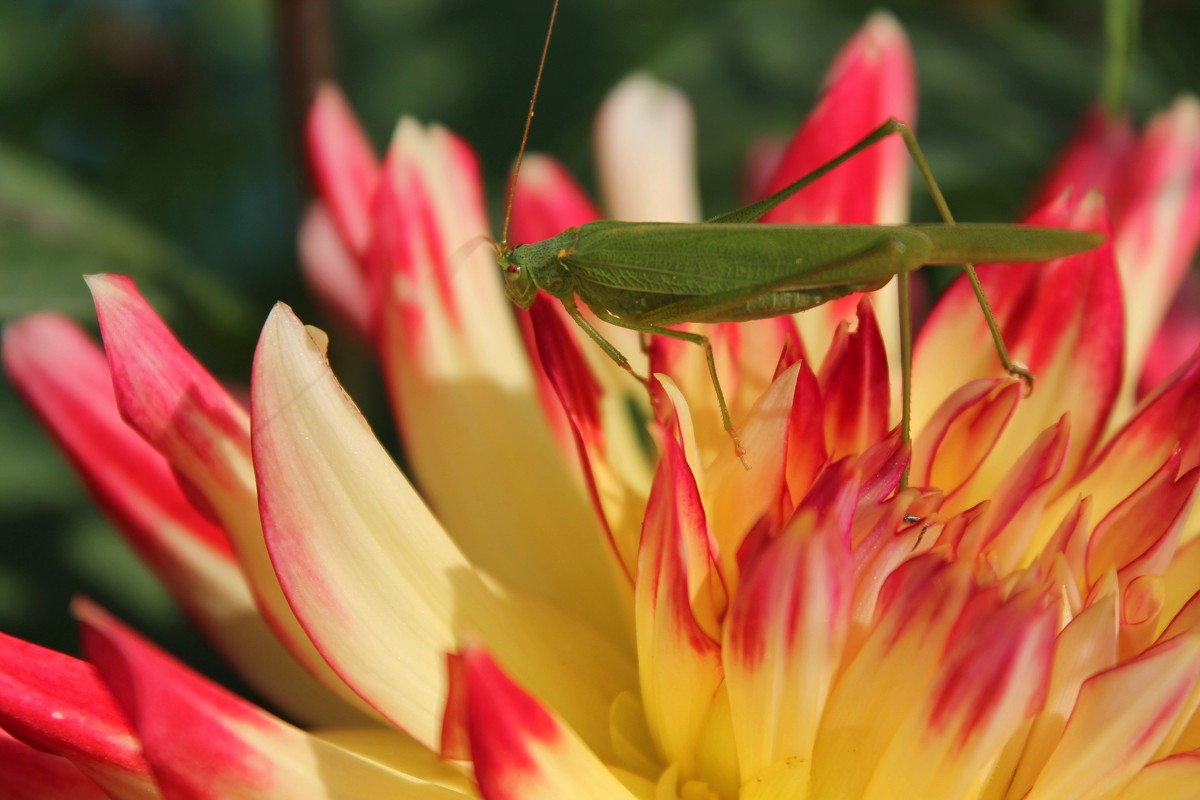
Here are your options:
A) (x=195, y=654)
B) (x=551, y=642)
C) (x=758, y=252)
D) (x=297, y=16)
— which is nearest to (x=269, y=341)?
(x=551, y=642)

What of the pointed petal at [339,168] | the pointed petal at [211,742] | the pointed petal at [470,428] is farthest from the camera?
the pointed petal at [339,168]

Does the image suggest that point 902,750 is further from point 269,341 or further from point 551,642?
point 269,341

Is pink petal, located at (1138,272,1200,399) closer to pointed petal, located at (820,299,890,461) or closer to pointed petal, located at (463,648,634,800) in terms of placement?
pointed petal, located at (820,299,890,461)

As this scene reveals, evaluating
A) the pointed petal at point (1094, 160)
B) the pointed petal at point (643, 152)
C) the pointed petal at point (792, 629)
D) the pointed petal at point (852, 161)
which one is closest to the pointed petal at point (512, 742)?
the pointed petal at point (792, 629)

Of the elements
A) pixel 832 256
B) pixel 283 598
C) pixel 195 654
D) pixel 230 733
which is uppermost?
pixel 832 256

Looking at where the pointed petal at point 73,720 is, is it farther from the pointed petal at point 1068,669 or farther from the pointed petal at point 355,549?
the pointed petal at point 1068,669

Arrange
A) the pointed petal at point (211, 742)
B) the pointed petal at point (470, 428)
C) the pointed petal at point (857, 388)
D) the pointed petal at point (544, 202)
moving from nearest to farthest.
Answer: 1. the pointed petal at point (211, 742)
2. the pointed petal at point (857, 388)
3. the pointed petal at point (470, 428)
4. the pointed petal at point (544, 202)
